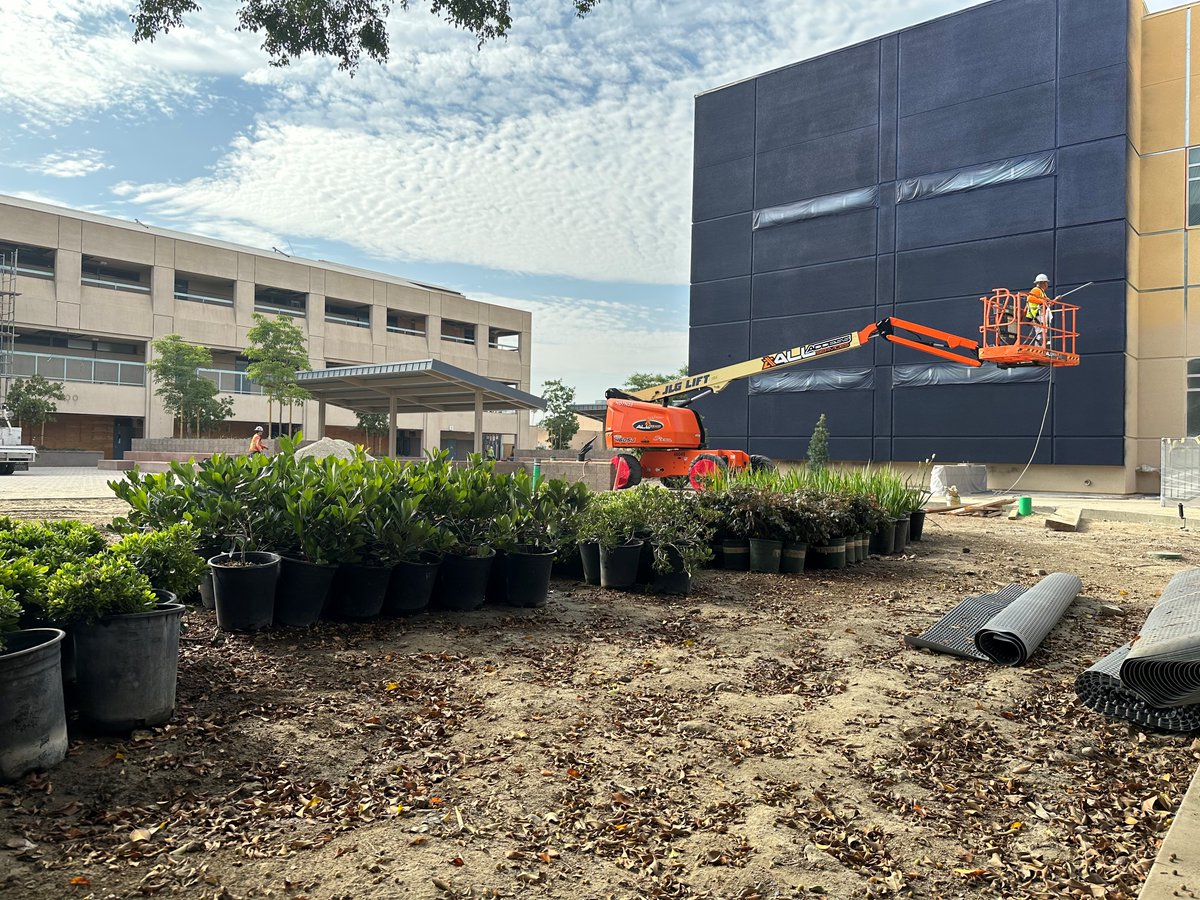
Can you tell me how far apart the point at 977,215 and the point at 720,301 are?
1001 centimetres

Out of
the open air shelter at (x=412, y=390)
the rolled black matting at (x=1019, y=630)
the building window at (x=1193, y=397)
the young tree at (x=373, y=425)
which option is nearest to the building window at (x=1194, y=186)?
the building window at (x=1193, y=397)

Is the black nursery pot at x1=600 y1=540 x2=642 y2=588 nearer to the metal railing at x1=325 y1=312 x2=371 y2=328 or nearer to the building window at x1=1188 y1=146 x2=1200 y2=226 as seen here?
the building window at x1=1188 y1=146 x2=1200 y2=226

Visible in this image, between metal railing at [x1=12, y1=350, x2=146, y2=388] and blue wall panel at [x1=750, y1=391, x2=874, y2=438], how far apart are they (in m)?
30.9

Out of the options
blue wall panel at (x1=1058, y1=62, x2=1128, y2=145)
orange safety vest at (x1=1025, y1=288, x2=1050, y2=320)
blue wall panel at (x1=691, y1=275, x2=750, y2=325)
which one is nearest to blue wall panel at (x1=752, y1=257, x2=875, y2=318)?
blue wall panel at (x1=691, y1=275, x2=750, y2=325)

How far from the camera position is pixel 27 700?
309cm

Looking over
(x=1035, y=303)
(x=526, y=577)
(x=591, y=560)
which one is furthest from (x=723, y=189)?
(x=526, y=577)

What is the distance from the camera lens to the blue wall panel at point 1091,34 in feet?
81.5

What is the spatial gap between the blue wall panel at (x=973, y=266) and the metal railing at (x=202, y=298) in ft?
120

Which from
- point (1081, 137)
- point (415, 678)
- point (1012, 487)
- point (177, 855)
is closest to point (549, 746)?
point (415, 678)

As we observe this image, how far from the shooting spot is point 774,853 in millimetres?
2904

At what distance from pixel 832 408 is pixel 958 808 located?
28.0 m

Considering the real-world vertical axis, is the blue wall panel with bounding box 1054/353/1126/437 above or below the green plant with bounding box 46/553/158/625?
above

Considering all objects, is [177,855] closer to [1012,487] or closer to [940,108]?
[1012,487]

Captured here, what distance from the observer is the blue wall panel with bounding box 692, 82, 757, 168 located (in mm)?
33156
